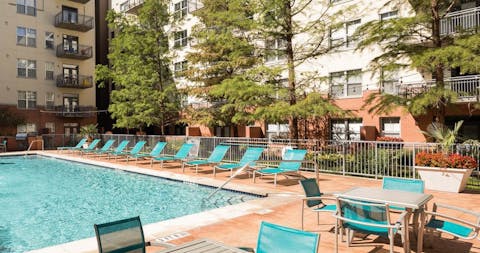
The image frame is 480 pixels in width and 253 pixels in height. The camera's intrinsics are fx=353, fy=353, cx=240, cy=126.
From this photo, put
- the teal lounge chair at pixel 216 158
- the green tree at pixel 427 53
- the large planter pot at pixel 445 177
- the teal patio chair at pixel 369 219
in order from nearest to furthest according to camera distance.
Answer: the teal patio chair at pixel 369 219 < the large planter pot at pixel 445 177 < the green tree at pixel 427 53 < the teal lounge chair at pixel 216 158

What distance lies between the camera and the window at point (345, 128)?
2470 centimetres

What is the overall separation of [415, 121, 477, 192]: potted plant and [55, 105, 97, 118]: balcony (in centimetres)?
3724

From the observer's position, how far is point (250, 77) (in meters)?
19.1

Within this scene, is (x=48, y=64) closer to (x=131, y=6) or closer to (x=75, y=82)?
(x=75, y=82)

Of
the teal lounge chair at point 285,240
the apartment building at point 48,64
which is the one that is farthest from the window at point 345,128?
the apartment building at point 48,64

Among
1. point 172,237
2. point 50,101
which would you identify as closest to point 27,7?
point 50,101

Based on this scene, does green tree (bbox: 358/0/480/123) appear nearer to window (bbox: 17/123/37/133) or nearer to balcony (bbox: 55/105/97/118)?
balcony (bbox: 55/105/97/118)

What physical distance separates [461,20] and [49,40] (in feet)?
129

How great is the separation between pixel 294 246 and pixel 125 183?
498 inches

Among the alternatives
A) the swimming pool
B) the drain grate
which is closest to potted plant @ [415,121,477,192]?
the swimming pool

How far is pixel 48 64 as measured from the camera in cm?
3916

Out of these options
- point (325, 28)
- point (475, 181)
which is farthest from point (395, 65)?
point (475, 181)

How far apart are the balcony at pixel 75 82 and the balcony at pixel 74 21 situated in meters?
5.64

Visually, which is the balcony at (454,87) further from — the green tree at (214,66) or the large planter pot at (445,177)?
the green tree at (214,66)
